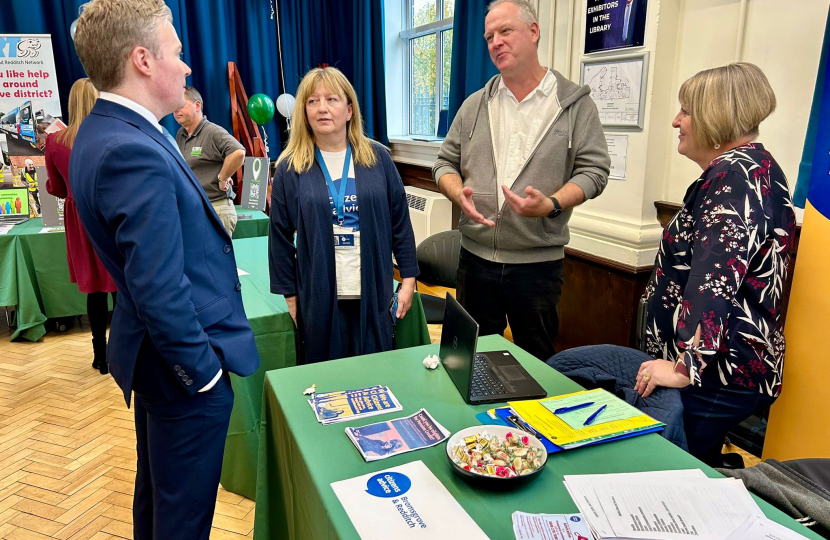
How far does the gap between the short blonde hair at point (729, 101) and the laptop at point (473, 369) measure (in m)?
0.75

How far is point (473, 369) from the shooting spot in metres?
1.30

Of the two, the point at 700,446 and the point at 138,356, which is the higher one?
the point at 138,356

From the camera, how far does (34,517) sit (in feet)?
6.46

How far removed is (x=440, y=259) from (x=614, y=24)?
4.45 ft

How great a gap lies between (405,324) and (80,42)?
4.68 feet

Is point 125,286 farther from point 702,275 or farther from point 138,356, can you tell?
point 702,275

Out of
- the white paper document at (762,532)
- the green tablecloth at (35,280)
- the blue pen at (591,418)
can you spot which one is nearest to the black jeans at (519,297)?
the blue pen at (591,418)

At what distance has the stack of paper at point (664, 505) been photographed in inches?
33.6

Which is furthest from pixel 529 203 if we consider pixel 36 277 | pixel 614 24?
pixel 36 277

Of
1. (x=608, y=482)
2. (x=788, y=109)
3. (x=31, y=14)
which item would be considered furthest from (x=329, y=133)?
(x=31, y=14)

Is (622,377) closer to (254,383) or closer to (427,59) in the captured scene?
(254,383)

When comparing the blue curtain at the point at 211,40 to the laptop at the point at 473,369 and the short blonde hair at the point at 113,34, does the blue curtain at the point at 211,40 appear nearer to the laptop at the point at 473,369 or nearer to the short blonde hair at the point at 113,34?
the short blonde hair at the point at 113,34

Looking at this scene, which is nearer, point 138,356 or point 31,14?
point 138,356

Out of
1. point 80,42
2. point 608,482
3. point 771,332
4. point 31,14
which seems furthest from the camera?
point 31,14
